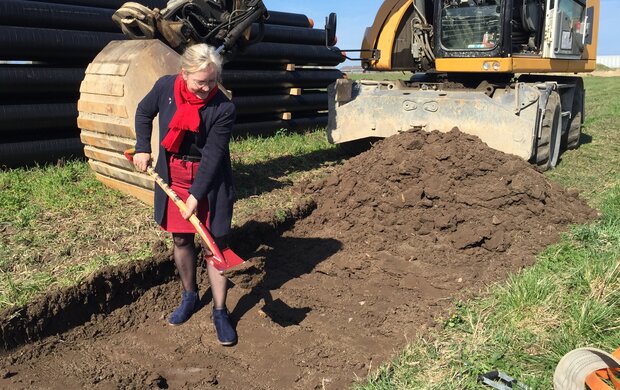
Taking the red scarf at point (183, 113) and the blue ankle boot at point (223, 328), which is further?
the blue ankle boot at point (223, 328)

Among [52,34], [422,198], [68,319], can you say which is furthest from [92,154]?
[422,198]

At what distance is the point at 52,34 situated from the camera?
6.54m

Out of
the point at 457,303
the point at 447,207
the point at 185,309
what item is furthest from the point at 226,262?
the point at 447,207

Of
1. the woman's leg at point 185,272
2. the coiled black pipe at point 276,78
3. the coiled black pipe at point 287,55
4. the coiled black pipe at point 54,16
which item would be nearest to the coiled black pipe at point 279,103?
the coiled black pipe at point 276,78

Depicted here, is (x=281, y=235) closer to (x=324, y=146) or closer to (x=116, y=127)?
(x=116, y=127)

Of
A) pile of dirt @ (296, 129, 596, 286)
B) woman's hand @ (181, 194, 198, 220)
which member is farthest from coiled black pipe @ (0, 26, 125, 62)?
woman's hand @ (181, 194, 198, 220)

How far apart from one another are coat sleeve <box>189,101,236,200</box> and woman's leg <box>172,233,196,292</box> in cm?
51

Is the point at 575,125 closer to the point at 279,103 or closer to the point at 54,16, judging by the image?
the point at 279,103

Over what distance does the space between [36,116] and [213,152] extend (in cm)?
417

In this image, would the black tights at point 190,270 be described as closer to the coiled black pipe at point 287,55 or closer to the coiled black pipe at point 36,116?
the coiled black pipe at point 36,116

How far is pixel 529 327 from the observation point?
3285 mm

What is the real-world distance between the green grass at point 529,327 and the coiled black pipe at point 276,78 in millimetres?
5809

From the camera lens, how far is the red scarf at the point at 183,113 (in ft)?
10.5

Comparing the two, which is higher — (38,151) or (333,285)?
(38,151)
